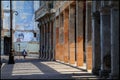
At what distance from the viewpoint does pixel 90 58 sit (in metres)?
32.2

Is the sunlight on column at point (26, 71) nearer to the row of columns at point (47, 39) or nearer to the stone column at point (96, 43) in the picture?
the stone column at point (96, 43)

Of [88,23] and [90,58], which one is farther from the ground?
[88,23]

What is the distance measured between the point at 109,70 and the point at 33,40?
67.8 metres

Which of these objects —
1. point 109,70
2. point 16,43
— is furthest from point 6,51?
point 109,70

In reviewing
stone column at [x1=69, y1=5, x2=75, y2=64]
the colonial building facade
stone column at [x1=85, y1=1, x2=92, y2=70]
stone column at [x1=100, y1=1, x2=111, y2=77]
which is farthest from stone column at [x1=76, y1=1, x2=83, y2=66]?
stone column at [x1=100, y1=1, x2=111, y2=77]

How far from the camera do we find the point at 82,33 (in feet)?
121

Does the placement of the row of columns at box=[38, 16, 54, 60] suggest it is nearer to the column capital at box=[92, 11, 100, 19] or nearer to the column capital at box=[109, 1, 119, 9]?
the column capital at box=[92, 11, 100, 19]

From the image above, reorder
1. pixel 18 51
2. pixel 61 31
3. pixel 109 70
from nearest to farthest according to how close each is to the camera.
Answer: pixel 109 70 → pixel 61 31 → pixel 18 51

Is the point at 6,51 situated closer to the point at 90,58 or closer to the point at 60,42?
the point at 60,42

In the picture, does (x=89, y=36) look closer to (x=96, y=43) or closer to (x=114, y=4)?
(x=96, y=43)

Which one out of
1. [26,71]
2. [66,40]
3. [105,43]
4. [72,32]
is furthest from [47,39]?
[105,43]

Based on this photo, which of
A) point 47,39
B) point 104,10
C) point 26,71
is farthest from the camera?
point 47,39

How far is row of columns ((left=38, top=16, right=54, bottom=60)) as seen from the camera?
5727 centimetres

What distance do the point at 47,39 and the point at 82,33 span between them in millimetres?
23852
